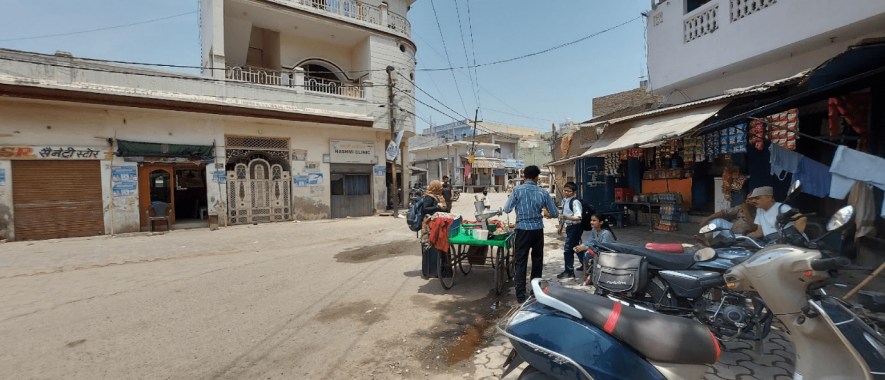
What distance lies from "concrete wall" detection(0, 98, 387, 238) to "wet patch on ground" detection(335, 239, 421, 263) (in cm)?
701

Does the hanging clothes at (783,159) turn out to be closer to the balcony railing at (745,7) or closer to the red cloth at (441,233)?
the balcony railing at (745,7)

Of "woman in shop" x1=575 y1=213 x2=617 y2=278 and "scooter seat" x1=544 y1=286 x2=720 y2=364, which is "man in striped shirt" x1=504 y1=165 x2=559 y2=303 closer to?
"woman in shop" x1=575 y1=213 x2=617 y2=278

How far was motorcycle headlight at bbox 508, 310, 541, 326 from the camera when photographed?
2.09 m

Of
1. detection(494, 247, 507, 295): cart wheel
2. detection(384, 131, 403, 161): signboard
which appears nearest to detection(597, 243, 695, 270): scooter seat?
detection(494, 247, 507, 295): cart wheel

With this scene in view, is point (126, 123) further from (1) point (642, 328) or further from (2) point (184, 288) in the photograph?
(1) point (642, 328)

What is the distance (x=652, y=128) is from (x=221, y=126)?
43.9 ft

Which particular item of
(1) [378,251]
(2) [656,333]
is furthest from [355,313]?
(1) [378,251]

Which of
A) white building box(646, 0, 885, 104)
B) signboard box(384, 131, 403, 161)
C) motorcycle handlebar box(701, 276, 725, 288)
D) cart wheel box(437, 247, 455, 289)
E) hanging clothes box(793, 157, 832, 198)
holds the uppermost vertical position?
white building box(646, 0, 885, 104)

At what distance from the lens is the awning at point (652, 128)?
5.27 meters

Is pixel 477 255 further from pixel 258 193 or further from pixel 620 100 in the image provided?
pixel 620 100

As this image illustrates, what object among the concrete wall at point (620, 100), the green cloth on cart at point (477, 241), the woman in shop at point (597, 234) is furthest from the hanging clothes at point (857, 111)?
the concrete wall at point (620, 100)

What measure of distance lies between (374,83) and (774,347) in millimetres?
15396

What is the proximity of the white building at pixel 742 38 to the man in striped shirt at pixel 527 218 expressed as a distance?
4.03 metres

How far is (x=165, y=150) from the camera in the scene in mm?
11781
